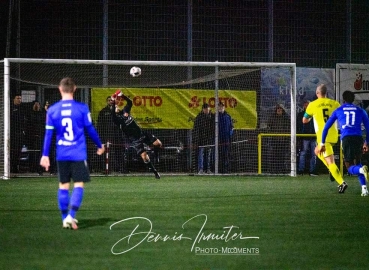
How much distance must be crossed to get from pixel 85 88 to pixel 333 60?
7.96 metres

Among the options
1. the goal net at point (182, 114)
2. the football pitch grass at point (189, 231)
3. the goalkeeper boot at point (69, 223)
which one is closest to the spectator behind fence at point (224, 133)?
the goal net at point (182, 114)

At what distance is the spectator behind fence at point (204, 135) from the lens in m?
22.9

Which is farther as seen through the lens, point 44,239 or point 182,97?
point 182,97

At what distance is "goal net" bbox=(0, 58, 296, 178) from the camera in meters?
22.8

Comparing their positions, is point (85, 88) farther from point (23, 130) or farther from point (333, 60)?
point (333, 60)

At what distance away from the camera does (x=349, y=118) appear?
1503 centimetres

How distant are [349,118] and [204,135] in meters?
8.53

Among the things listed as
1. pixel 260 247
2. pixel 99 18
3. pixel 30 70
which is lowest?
pixel 260 247

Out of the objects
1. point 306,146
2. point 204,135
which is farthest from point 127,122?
point 306,146

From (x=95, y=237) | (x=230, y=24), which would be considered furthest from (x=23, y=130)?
(x=95, y=237)

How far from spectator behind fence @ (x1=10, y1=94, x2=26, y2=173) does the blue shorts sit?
12.7 metres

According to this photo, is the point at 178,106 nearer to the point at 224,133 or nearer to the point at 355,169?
the point at 224,133

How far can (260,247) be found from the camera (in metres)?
8.11

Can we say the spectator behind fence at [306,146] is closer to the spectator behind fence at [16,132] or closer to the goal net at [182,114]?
the goal net at [182,114]
